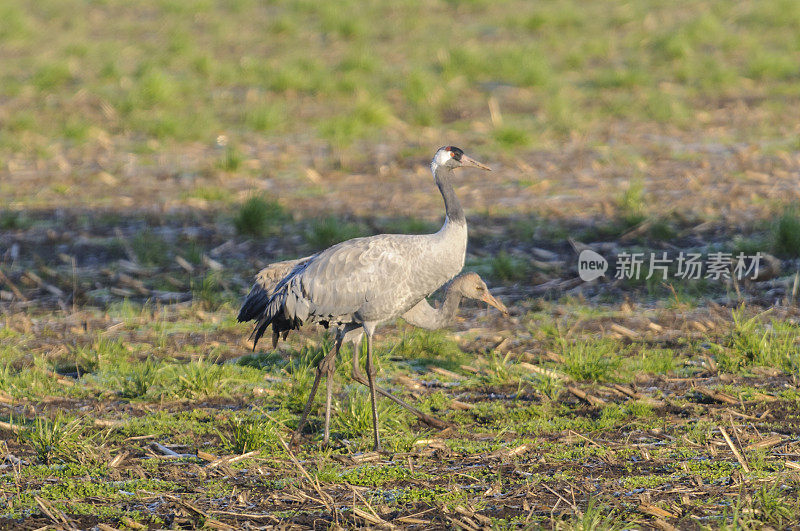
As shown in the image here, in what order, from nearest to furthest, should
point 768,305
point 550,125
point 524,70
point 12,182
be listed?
1. point 768,305
2. point 12,182
3. point 550,125
4. point 524,70

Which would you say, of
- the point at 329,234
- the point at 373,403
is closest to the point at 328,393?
the point at 373,403

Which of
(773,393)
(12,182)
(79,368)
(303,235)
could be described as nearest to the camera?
(773,393)

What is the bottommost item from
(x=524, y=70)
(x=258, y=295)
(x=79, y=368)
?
(x=79, y=368)

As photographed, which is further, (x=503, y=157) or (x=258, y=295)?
(x=503, y=157)

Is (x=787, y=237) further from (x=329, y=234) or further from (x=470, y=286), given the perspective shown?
(x=329, y=234)

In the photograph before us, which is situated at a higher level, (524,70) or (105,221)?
(524,70)

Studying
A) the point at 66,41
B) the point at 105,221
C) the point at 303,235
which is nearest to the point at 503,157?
the point at 303,235

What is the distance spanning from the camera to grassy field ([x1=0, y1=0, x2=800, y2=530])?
5211 millimetres

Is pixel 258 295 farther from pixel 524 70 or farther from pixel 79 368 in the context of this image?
pixel 524 70

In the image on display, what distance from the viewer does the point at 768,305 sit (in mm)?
7660

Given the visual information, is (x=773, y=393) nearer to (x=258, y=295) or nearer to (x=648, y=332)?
A: (x=648, y=332)

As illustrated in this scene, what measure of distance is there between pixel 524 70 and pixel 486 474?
10119 mm

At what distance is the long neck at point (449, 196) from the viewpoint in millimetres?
6035

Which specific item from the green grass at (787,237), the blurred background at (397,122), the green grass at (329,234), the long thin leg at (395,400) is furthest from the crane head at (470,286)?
the green grass at (787,237)
